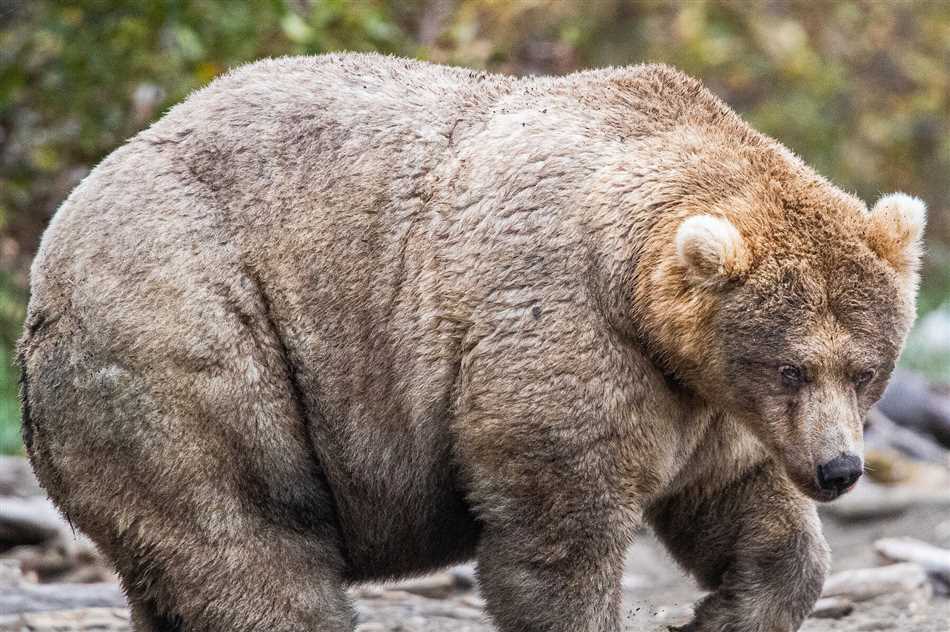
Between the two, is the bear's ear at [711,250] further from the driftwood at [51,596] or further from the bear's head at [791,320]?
the driftwood at [51,596]

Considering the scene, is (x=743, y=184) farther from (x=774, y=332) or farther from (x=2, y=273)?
(x=2, y=273)

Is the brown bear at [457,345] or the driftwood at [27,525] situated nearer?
the brown bear at [457,345]

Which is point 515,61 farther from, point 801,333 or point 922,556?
point 801,333

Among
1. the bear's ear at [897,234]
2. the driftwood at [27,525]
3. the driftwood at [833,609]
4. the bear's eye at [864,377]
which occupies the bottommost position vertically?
the driftwood at [27,525]

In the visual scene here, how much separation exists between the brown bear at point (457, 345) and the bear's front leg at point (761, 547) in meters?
0.01

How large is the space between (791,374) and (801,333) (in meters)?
0.16

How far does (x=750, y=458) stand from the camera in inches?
232

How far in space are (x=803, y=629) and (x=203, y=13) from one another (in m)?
6.53

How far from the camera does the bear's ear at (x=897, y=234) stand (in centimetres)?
548

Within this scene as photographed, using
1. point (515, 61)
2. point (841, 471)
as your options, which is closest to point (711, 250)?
point (841, 471)

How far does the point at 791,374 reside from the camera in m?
5.27

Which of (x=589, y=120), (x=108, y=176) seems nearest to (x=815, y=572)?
(x=589, y=120)

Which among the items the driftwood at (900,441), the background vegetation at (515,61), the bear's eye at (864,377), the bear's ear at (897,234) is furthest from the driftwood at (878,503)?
the bear's eye at (864,377)

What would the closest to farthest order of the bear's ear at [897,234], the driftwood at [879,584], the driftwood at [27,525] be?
the bear's ear at [897,234] < the driftwood at [879,584] < the driftwood at [27,525]
